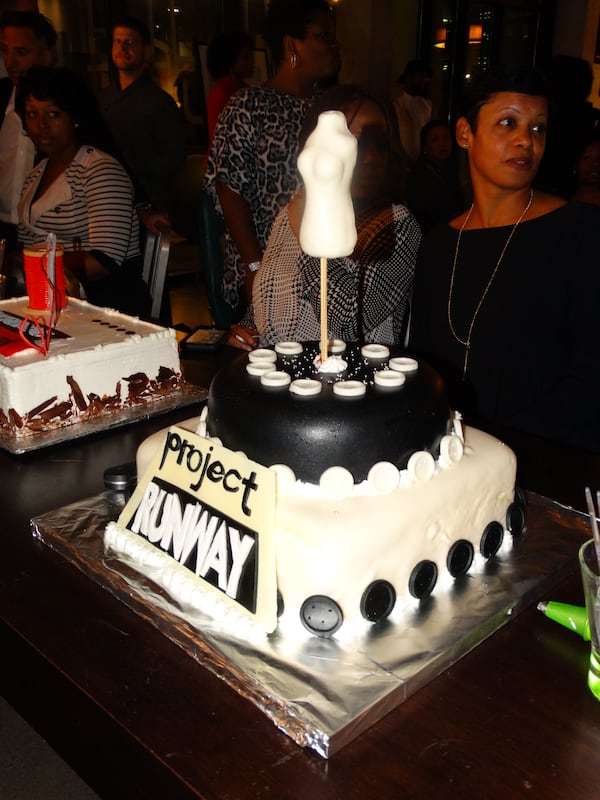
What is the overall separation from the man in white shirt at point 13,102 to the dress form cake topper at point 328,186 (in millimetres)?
2621

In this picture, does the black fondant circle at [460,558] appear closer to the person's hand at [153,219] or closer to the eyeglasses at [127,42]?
the person's hand at [153,219]

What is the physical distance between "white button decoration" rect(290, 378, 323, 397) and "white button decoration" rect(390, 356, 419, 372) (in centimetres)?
14

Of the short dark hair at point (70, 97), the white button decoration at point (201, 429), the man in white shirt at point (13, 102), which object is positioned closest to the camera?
the white button decoration at point (201, 429)

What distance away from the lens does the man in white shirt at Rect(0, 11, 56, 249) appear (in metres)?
3.27

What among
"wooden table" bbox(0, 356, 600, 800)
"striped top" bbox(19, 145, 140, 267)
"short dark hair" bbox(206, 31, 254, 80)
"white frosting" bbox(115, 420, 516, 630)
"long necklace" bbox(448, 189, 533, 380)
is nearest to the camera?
"wooden table" bbox(0, 356, 600, 800)

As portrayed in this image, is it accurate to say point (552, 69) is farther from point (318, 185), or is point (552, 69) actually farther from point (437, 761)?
point (437, 761)

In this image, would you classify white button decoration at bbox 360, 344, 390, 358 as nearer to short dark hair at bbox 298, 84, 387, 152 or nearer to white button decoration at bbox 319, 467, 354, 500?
white button decoration at bbox 319, 467, 354, 500

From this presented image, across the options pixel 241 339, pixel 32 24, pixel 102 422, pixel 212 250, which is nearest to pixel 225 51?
pixel 32 24

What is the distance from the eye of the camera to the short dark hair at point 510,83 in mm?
1704

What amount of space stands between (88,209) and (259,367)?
→ 1912 millimetres

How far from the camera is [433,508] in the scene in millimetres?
991

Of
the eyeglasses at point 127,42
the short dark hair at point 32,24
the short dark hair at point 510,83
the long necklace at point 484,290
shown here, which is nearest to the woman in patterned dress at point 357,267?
the long necklace at point 484,290

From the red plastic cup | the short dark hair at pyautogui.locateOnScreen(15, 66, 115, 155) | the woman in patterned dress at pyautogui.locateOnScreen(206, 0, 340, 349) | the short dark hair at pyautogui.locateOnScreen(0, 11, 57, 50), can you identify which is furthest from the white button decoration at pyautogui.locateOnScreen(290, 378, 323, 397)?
the short dark hair at pyautogui.locateOnScreen(0, 11, 57, 50)

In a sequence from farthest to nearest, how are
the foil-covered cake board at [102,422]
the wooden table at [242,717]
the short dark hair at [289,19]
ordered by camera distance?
1. the short dark hair at [289,19]
2. the foil-covered cake board at [102,422]
3. the wooden table at [242,717]
